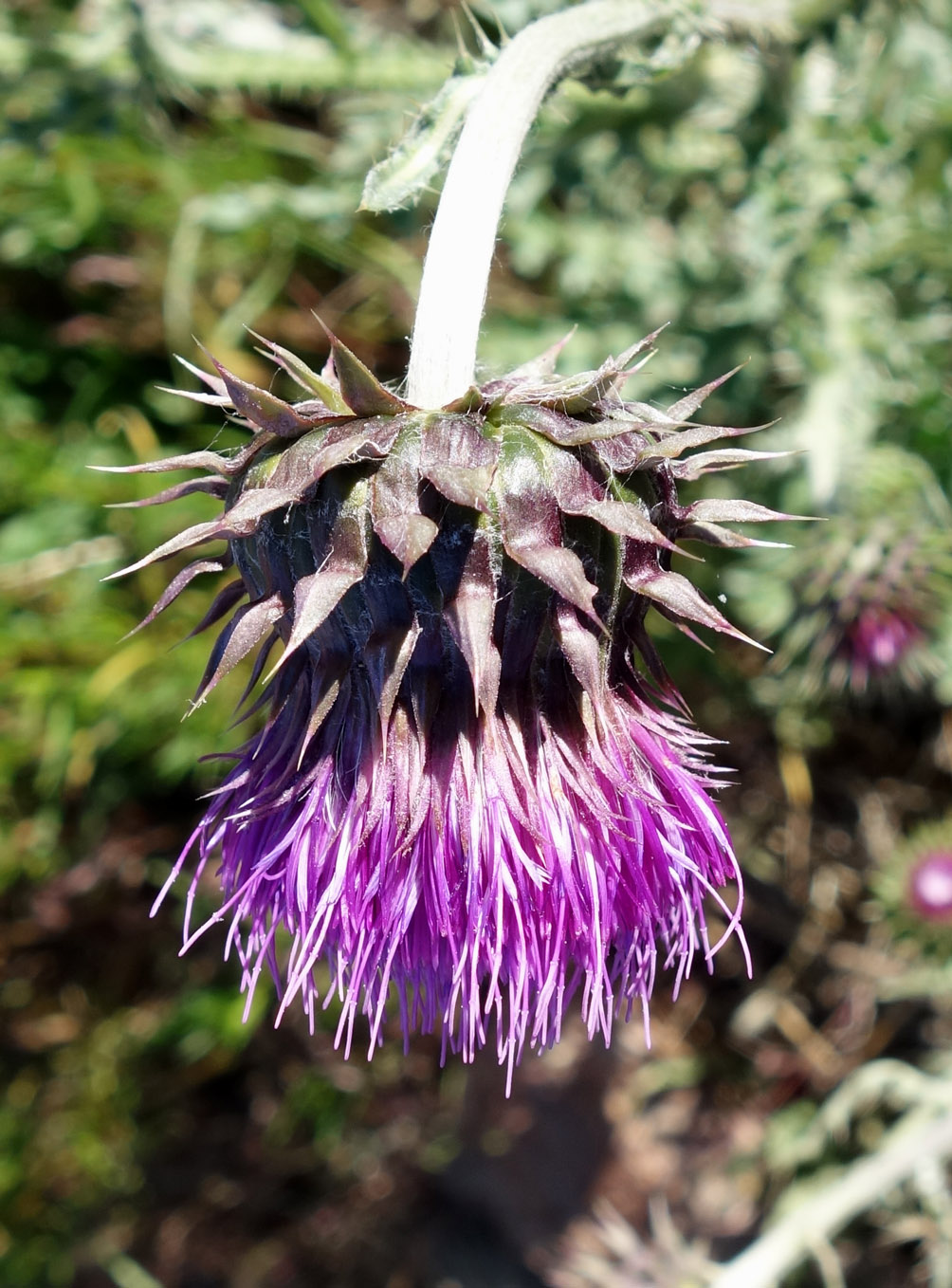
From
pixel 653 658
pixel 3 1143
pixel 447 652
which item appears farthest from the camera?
pixel 3 1143

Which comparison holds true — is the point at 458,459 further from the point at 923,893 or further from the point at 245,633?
the point at 923,893

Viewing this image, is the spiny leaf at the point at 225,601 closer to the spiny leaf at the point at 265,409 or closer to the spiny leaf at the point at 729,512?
the spiny leaf at the point at 265,409

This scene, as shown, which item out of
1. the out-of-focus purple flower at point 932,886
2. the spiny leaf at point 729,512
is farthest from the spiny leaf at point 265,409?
the out-of-focus purple flower at point 932,886

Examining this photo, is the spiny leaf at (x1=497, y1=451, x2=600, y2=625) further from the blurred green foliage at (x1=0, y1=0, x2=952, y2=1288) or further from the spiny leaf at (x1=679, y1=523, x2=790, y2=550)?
the blurred green foliage at (x1=0, y1=0, x2=952, y2=1288)

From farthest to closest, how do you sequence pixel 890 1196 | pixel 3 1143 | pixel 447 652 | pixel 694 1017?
pixel 694 1017 < pixel 3 1143 < pixel 890 1196 < pixel 447 652

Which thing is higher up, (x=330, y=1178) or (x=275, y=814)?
(x=275, y=814)

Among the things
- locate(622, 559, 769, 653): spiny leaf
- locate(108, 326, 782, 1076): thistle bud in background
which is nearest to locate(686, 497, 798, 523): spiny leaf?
locate(108, 326, 782, 1076): thistle bud in background

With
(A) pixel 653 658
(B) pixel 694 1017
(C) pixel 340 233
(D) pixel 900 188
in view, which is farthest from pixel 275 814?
(D) pixel 900 188

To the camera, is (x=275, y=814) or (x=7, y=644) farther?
(x=7, y=644)

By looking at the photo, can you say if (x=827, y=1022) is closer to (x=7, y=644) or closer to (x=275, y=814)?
(x=275, y=814)
